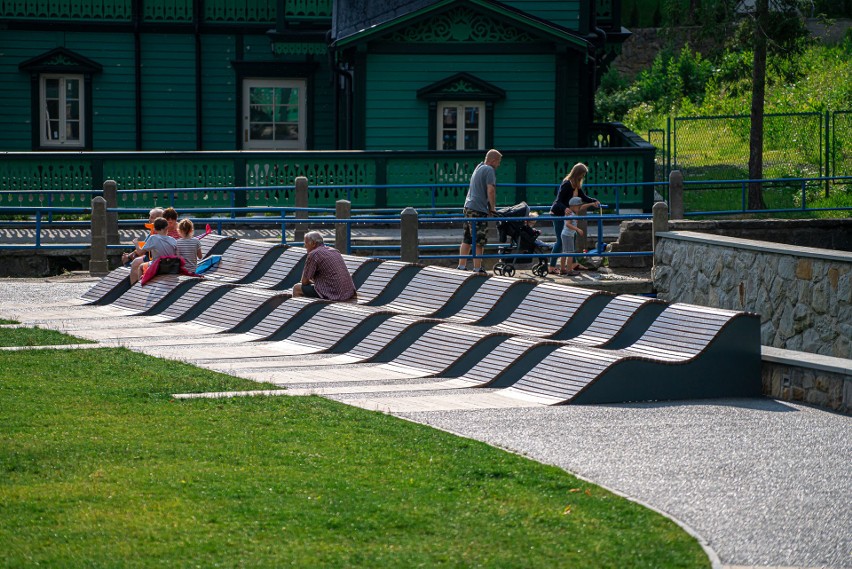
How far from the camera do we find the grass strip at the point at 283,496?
748 centimetres

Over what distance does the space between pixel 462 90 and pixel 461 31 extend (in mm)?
1182

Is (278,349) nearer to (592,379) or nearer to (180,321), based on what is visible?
(180,321)

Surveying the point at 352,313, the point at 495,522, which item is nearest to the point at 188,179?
the point at 352,313

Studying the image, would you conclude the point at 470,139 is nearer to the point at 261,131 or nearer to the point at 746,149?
the point at 261,131

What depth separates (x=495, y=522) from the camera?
804 centimetres

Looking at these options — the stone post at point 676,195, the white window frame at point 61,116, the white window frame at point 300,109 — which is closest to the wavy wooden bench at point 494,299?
the stone post at point 676,195

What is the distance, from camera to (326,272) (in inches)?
628

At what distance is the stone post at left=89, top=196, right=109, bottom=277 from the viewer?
21859 mm

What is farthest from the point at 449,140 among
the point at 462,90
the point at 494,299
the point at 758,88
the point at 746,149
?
the point at 494,299

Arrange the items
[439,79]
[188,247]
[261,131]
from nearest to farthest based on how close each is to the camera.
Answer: [188,247]
[439,79]
[261,131]

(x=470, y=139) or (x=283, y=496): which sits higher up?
(x=470, y=139)

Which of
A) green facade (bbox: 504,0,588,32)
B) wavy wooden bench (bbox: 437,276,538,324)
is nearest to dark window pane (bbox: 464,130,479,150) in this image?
green facade (bbox: 504,0,588,32)

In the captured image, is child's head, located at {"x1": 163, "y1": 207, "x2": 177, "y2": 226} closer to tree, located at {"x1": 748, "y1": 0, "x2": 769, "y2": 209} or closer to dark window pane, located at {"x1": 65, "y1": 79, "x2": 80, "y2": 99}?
tree, located at {"x1": 748, "y1": 0, "x2": 769, "y2": 209}

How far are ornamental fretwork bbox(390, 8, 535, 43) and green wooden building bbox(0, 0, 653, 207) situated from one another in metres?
0.03
